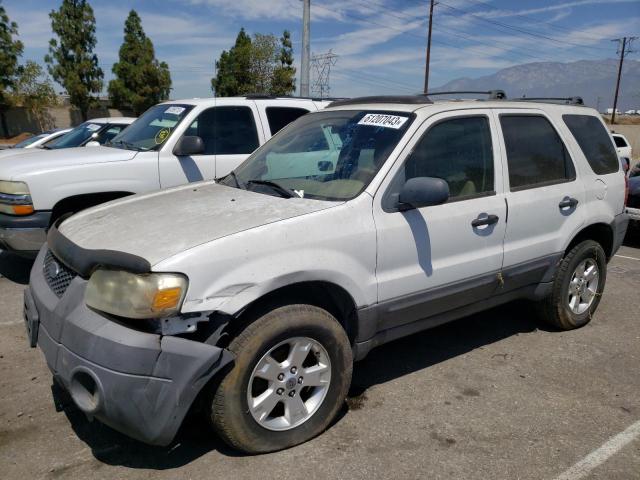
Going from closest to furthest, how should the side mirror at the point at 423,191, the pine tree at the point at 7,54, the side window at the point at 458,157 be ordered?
1. the side mirror at the point at 423,191
2. the side window at the point at 458,157
3. the pine tree at the point at 7,54

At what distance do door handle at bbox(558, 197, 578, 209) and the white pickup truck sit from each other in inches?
145

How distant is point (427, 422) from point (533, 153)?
7.11ft

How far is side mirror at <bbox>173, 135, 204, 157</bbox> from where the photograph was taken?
6.00 m

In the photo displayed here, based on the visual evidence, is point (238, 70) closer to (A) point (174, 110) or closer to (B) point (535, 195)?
→ (A) point (174, 110)

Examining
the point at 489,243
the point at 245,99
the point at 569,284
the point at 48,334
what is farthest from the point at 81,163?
the point at 569,284

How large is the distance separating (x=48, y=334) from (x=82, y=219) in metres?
0.85

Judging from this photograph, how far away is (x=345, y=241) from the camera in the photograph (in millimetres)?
3043

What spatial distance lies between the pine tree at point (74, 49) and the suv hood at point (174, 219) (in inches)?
1518

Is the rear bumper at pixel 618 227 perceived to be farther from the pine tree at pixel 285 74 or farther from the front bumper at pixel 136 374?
the pine tree at pixel 285 74

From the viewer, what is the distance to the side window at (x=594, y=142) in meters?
4.59

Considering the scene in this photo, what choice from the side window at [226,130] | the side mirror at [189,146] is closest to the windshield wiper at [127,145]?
the side mirror at [189,146]

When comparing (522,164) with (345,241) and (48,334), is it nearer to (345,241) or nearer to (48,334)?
(345,241)

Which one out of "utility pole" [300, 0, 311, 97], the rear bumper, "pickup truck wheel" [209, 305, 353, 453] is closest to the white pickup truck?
"pickup truck wheel" [209, 305, 353, 453]

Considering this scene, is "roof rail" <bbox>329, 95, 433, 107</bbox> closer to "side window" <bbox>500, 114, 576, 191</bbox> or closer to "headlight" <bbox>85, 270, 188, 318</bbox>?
"side window" <bbox>500, 114, 576, 191</bbox>
